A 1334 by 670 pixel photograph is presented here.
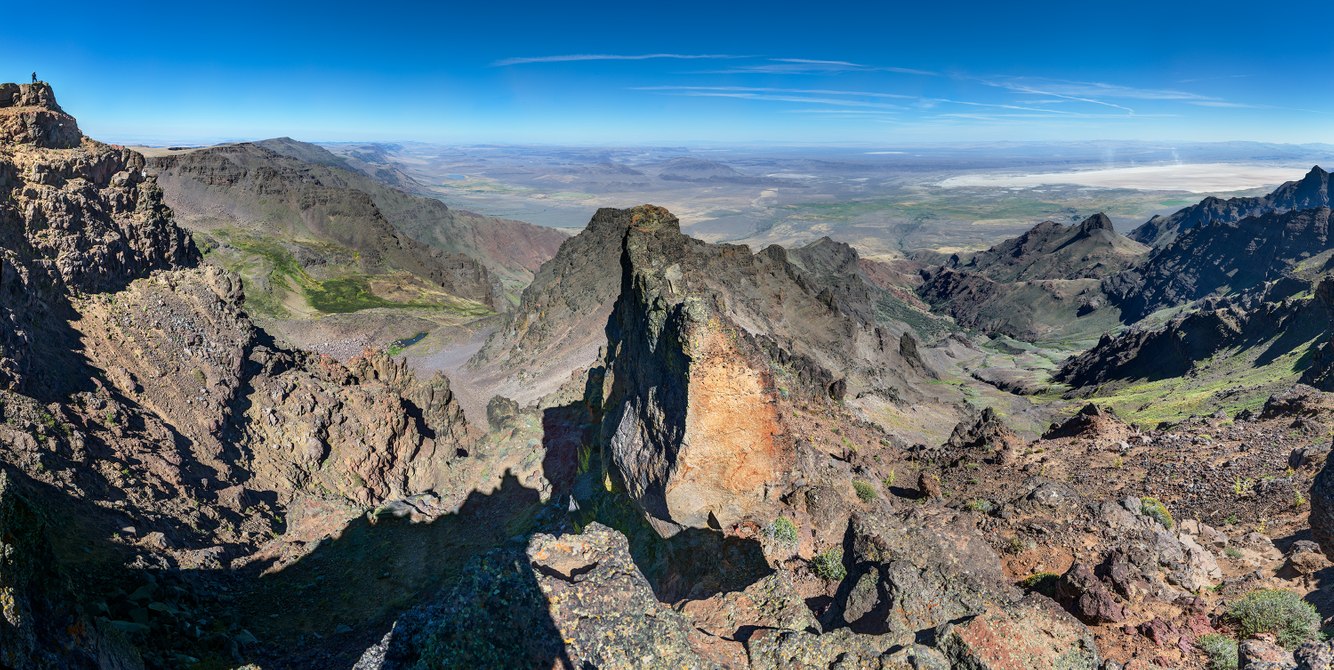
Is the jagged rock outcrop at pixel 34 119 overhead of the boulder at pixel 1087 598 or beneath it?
overhead

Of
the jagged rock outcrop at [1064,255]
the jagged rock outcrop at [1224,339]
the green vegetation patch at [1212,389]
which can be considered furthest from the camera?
the jagged rock outcrop at [1064,255]

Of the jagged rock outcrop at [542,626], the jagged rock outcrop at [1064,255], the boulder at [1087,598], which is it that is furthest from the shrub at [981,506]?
the jagged rock outcrop at [1064,255]

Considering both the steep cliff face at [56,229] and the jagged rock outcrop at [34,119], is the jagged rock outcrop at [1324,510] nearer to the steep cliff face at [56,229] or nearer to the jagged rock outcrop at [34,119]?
the steep cliff face at [56,229]

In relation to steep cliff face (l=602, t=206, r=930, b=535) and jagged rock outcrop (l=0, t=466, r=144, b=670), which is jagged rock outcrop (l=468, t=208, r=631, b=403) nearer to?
steep cliff face (l=602, t=206, r=930, b=535)

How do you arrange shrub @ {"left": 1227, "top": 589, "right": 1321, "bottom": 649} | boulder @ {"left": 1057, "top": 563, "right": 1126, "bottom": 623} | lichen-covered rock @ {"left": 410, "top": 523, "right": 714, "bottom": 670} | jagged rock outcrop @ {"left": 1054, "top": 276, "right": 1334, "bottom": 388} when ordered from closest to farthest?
lichen-covered rock @ {"left": 410, "top": 523, "right": 714, "bottom": 670}, shrub @ {"left": 1227, "top": 589, "right": 1321, "bottom": 649}, boulder @ {"left": 1057, "top": 563, "right": 1126, "bottom": 623}, jagged rock outcrop @ {"left": 1054, "top": 276, "right": 1334, "bottom": 388}

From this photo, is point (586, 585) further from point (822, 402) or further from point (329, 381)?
point (329, 381)

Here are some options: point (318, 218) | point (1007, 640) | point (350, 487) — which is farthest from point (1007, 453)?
point (318, 218)

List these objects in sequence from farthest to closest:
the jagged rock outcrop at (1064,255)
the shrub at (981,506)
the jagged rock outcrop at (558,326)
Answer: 1. the jagged rock outcrop at (1064,255)
2. the jagged rock outcrop at (558,326)
3. the shrub at (981,506)

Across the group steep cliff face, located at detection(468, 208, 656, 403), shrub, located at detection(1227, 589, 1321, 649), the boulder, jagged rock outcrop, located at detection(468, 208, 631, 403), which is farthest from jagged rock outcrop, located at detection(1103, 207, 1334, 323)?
the boulder
